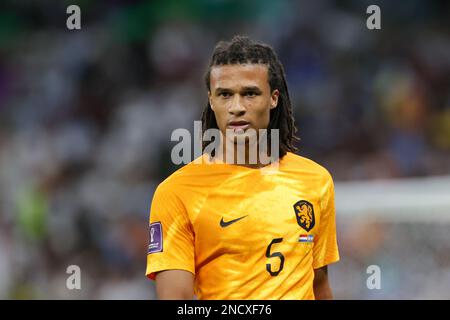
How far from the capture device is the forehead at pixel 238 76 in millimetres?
4070

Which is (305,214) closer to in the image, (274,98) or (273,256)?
(273,256)

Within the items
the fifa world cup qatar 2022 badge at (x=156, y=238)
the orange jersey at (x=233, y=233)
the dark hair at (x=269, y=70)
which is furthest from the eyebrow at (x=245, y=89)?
the fifa world cup qatar 2022 badge at (x=156, y=238)

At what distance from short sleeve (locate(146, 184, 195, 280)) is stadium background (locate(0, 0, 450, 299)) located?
3669 millimetres

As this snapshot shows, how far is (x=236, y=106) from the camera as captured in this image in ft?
13.3

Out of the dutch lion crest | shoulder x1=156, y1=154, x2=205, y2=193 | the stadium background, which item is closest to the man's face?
shoulder x1=156, y1=154, x2=205, y2=193

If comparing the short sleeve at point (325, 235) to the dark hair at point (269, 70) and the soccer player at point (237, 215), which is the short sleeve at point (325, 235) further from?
the dark hair at point (269, 70)

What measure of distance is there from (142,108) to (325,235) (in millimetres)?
6899

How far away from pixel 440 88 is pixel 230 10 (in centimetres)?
286

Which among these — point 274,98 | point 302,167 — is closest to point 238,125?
point 274,98

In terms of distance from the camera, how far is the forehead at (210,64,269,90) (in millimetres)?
4070

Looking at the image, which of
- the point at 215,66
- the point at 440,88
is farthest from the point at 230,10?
the point at 215,66

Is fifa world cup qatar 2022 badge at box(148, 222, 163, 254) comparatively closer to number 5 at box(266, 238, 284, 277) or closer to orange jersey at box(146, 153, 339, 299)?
orange jersey at box(146, 153, 339, 299)

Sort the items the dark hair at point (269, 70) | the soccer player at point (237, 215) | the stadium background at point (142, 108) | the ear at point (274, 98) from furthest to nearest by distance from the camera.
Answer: the stadium background at point (142, 108), the ear at point (274, 98), the dark hair at point (269, 70), the soccer player at point (237, 215)

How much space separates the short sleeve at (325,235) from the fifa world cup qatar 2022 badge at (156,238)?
71 centimetres
